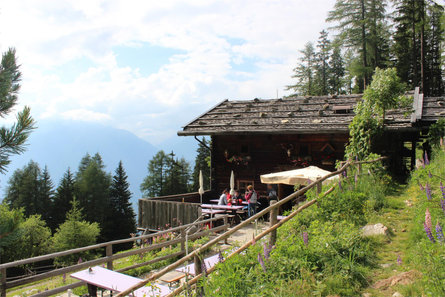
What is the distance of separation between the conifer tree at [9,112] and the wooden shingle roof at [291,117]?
11.5 m

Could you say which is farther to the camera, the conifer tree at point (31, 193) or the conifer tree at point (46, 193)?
the conifer tree at point (31, 193)

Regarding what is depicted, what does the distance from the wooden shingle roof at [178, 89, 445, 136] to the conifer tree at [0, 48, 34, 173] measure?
11.5 metres

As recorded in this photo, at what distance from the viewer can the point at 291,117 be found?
15.9 meters

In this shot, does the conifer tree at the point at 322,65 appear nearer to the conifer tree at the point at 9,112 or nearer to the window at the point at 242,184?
the window at the point at 242,184

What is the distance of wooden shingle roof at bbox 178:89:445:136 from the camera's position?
13562mm

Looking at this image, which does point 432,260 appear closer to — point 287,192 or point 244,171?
point 287,192

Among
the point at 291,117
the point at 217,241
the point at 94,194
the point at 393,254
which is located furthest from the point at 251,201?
the point at 94,194

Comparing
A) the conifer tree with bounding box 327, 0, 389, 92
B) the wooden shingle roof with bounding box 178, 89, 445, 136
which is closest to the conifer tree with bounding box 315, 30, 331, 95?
the conifer tree with bounding box 327, 0, 389, 92

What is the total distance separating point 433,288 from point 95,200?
188 ft

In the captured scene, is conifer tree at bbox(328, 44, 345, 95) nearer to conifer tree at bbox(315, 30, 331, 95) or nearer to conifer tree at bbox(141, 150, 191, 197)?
conifer tree at bbox(315, 30, 331, 95)

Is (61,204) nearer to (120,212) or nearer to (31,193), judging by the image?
(31,193)

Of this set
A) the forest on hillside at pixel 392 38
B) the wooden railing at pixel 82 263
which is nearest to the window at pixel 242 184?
the wooden railing at pixel 82 263

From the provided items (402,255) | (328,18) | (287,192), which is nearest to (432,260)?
(402,255)

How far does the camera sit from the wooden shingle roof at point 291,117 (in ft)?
44.5
